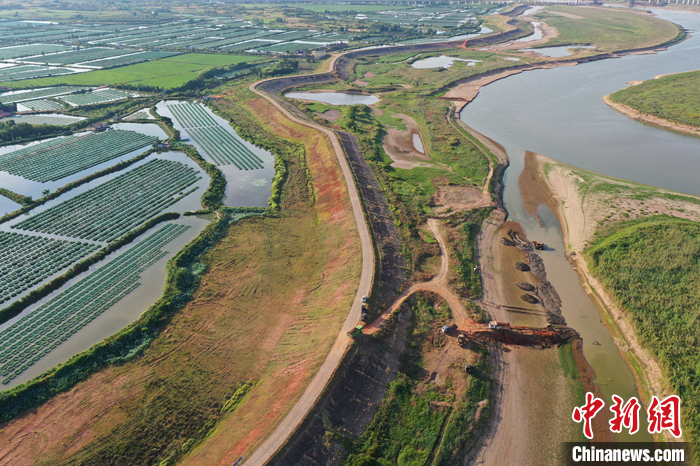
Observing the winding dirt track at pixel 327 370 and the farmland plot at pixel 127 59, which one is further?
the farmland plot at pixel 127 59

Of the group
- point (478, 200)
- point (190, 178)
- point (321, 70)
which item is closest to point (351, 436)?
point (478, 200)

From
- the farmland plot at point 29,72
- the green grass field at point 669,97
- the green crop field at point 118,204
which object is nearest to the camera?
the green crop field at point 118,204

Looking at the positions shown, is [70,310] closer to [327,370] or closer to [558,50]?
[327,370]

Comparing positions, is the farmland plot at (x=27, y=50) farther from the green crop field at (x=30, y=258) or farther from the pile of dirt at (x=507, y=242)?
the pile of dirt at (x=507, y=242)

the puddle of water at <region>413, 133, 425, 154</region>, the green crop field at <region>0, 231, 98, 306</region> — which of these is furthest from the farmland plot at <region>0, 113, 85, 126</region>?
the puddle of water at <region>413, 133, 425, 154</region>

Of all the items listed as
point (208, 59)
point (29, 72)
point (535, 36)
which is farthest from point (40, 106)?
point (535, 36)

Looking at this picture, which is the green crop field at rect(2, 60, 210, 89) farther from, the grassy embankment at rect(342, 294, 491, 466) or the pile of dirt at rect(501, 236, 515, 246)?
the grassy embankment at rect(342, 294, 491, 466)

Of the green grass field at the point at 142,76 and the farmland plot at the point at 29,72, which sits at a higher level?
the farmland plot at the point at 29,72

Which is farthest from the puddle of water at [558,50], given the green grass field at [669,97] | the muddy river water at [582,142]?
the green grass field at [669,97]
